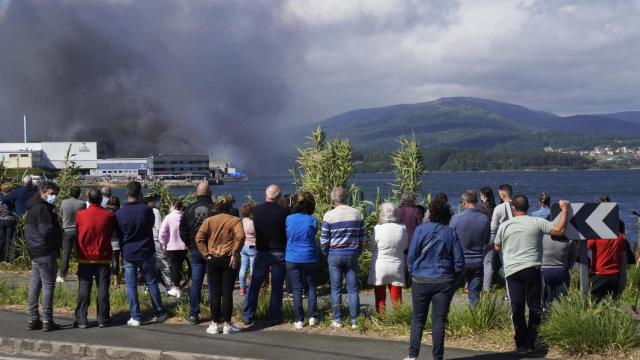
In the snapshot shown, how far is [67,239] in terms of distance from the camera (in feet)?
48.7

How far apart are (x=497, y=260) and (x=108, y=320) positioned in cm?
701

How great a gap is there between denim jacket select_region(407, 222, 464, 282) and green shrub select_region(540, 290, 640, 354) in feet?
5.29

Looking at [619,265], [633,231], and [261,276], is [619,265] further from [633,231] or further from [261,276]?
[633,231]

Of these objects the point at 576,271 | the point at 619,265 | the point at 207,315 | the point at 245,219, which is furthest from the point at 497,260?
the point at 207,315

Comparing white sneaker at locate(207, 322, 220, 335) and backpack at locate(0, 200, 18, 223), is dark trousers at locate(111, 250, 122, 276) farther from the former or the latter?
white sneaker at locate(207, 322, 220, 335)

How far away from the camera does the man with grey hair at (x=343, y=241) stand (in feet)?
35.2

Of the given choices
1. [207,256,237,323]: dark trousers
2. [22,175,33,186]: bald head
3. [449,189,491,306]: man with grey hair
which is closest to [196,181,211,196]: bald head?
[207,256,237,323]: dark trousers

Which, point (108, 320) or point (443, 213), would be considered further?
point (108, 320)

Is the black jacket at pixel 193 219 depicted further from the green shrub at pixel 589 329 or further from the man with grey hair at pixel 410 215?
the green shrub at pixel 589 329

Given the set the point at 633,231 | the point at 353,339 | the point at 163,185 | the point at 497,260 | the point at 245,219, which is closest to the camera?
the point at 353,339

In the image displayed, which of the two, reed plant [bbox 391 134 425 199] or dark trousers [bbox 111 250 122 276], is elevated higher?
reed plant [bbox 391 134 425 199]

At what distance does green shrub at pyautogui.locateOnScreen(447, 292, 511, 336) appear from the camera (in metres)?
10.2

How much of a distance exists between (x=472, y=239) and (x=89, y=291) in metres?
5.63

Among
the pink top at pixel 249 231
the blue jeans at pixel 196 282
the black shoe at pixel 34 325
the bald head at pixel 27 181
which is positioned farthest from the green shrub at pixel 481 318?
the bald head at pixel 27 181
